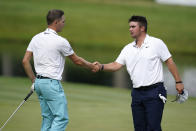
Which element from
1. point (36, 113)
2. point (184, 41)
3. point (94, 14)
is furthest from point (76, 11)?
point (36, 113)

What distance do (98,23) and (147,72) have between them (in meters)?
24.1

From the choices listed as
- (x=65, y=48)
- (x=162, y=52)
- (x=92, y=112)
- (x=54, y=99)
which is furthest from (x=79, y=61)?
(x=92, y=112)

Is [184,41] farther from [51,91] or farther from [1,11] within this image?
[51,91]

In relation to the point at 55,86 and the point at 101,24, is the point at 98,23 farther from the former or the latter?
the point at 55,86

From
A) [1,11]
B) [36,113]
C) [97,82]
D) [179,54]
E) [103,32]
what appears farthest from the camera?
[1,11]

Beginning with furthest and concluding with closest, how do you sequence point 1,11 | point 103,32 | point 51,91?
1. point 1,11
2. point 103,32
3. point 51,91

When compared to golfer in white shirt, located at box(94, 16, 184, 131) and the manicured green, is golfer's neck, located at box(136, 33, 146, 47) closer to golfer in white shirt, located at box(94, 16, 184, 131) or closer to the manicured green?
golfer in white shirt, located at box(94, 16, 184, 131)

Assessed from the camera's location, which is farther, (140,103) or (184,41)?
(184,41)

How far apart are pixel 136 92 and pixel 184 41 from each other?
21.8 metres

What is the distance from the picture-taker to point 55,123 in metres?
5.50

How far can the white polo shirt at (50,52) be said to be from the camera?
5.43 m

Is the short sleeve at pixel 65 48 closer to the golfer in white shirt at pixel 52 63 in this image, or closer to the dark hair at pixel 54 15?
the golfer in white shirt at pixel 52 63

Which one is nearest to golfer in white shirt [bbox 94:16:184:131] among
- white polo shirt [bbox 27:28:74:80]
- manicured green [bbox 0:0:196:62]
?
white polo shirt [bbox 27:28:74:80]

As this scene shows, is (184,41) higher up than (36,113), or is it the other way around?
(36,113)
